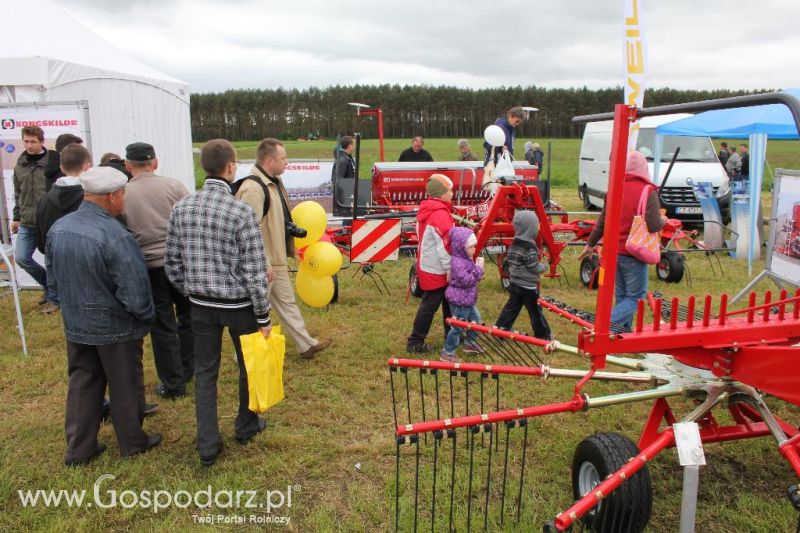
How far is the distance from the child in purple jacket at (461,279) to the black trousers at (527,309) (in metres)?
0.45

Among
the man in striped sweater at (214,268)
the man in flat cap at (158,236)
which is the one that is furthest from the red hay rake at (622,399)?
the man in flat cap at (158,236)

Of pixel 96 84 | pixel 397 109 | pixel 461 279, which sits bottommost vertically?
pixel 461 279

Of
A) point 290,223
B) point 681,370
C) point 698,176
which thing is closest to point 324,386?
point 290,223

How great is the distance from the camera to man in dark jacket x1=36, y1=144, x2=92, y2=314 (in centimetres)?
406

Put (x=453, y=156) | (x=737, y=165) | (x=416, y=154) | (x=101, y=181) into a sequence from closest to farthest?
(x=101, y=181) → (x=416, y=154) → (x=737, y=165) → (x=453, y=156)

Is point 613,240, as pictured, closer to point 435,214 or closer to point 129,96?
point 435,214

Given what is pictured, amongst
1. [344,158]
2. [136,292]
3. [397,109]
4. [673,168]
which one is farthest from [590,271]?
[397,109]

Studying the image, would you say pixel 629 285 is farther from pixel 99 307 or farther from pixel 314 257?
pixel 99 307

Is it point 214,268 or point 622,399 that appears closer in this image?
point 622,399

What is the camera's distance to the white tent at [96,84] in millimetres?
8539

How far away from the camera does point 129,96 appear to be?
1041 centimetres

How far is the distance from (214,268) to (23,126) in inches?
219

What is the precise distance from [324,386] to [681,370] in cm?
261

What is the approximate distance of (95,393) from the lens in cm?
352
